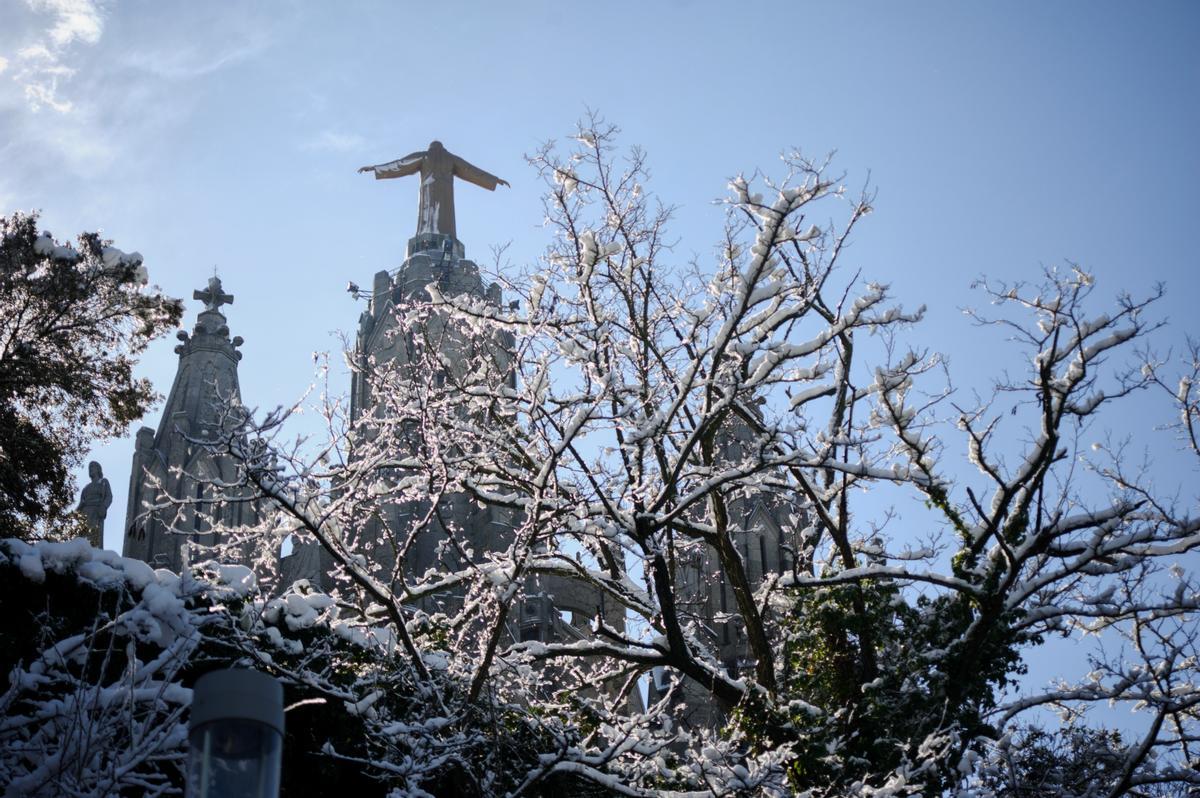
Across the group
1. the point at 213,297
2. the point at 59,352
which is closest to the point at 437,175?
the point at 213,297

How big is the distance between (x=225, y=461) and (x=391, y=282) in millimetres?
9069

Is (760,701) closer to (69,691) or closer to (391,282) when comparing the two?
(69,691)

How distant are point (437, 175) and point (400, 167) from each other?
3.89ft

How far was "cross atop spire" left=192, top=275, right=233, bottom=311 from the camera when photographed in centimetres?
3800

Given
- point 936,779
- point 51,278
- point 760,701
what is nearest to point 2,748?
point 760,701

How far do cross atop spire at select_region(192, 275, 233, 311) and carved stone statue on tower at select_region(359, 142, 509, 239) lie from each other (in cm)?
765

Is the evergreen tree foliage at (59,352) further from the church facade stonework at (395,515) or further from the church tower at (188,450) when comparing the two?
the church tower at (188,450)

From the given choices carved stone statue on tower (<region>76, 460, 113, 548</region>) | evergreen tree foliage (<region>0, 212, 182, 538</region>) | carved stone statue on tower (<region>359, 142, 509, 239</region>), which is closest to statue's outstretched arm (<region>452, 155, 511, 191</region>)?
carved stone statue on tower (<region>359, 142, 509, 239</region>)

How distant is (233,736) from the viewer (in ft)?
16.0

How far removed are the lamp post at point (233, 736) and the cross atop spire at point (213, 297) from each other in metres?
34.3

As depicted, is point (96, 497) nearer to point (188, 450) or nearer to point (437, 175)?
point (188, 450)

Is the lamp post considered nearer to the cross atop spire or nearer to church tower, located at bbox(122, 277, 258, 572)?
church tower, located at bbox(122, 277, 258, 572)

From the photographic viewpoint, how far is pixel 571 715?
14.3 meters

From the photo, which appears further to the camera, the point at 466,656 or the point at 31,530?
the point at 31,530
